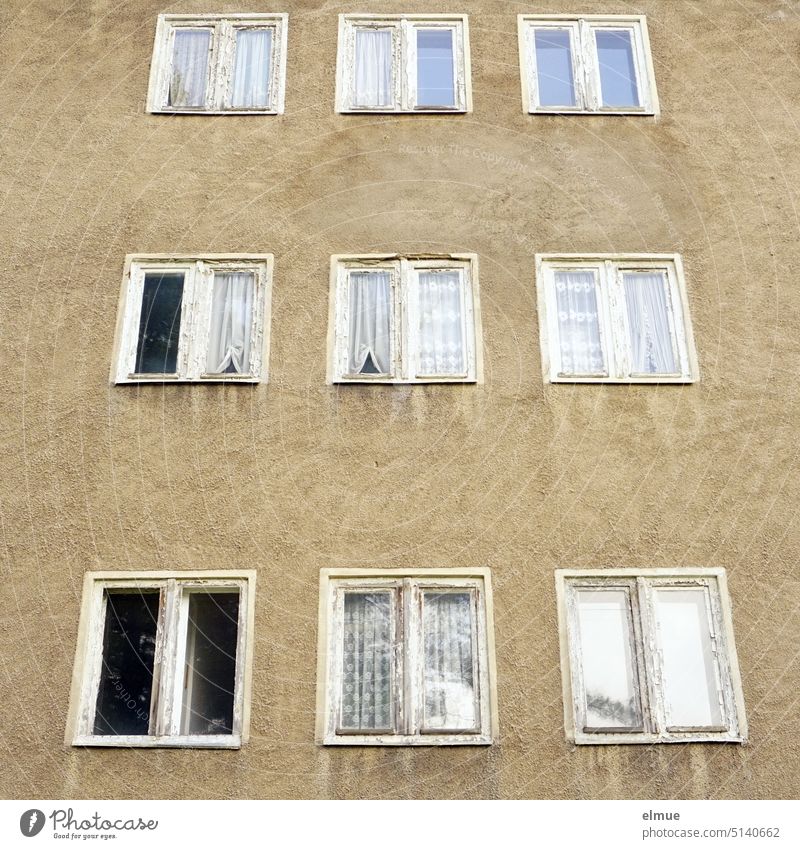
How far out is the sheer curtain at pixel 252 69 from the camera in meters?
13.0

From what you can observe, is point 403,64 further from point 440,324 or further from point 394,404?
point 394,404

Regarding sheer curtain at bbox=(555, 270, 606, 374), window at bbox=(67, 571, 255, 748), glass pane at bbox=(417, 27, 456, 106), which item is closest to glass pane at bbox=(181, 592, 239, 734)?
window at bbox=(67, 571, 255, 748)

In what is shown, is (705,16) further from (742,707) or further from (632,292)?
(742,707)

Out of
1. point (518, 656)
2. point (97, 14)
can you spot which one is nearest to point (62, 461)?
point (518, 656)

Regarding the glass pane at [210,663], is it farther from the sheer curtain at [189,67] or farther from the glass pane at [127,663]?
the sheer curtain at [189,67]

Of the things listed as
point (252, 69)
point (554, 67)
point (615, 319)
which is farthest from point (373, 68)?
point (615, 319)

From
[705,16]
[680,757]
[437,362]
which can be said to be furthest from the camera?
[705,16]

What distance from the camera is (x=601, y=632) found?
1024 cm

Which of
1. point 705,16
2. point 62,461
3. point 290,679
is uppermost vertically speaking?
Answer: point 705,16

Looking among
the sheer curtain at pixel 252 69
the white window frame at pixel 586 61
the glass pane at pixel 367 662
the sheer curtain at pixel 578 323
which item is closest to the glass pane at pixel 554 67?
the white window frame at pixel 586 61

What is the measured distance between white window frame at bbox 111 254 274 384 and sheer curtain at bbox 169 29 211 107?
2233 mm

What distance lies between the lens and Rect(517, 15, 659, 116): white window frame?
12820 millimetres

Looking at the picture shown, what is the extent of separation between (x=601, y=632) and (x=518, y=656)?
80 cm

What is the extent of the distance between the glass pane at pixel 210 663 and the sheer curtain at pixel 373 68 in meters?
5.92
